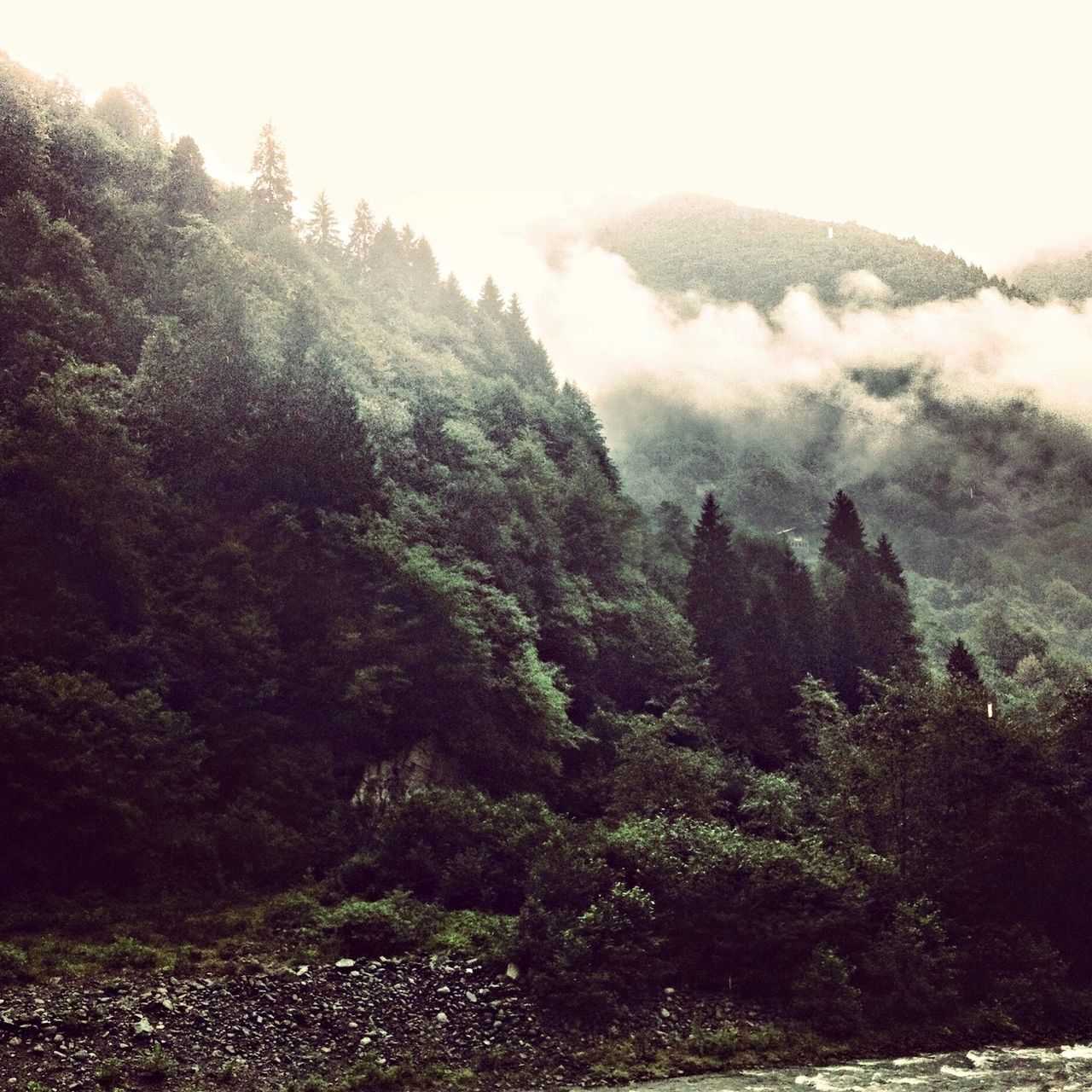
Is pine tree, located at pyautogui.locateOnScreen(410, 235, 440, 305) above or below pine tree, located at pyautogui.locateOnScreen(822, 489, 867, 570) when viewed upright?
above

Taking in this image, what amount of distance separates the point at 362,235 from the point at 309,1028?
10005 centimetres

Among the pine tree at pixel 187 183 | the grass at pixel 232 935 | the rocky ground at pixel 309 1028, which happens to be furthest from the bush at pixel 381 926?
the pine tree at pixel 187 183

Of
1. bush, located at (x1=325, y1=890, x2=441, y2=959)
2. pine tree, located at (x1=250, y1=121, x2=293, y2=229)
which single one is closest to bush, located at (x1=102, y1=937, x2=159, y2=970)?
bush, located at (x1=325, y1=890, x2=441, y2=959)

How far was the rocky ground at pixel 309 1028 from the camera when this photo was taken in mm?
25625

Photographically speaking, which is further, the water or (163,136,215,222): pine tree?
(163,136,215,222): pine tree

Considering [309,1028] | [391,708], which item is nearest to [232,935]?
[309,1028]

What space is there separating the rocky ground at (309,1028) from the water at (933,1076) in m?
2.77

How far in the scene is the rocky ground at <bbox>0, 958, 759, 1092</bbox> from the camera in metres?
25.6

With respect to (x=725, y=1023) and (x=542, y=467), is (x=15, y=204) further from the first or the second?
(x=725, y=1023)

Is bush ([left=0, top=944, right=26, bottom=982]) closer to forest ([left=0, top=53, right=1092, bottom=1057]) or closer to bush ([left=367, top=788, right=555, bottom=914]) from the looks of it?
forest ([left=0, top=53, right=1092, bottom=1057])

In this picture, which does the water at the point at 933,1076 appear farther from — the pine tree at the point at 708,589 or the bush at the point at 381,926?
the pine tree at the point at 708,589

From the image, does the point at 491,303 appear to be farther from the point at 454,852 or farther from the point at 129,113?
the point at 454,852

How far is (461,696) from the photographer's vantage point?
50.6 metres

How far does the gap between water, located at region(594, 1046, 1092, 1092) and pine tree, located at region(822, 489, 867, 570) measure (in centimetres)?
6344
